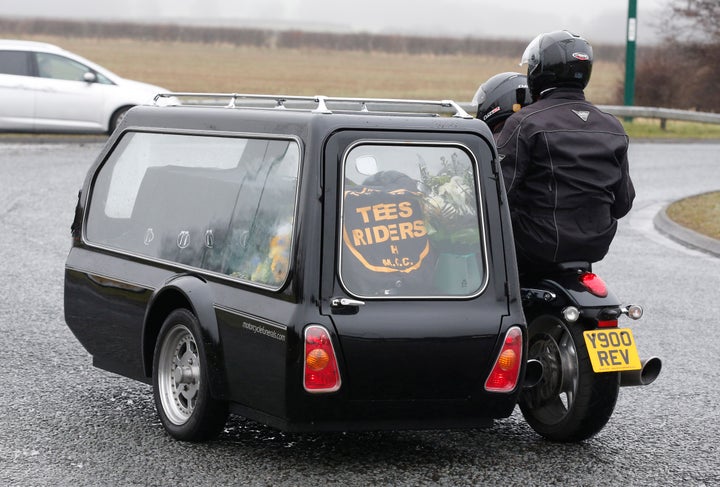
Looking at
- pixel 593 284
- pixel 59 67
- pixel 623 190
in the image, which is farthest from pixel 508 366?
pixel 59 67

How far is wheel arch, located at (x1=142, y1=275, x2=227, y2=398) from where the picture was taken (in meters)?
5.40

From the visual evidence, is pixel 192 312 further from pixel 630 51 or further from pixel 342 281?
pixel 630 51

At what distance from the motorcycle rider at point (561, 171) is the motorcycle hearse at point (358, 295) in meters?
0.17

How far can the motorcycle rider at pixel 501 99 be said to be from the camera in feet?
21.2

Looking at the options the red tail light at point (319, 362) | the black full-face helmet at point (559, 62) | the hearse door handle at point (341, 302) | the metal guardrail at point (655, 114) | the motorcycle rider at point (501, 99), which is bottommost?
the metal guardrail at point (655, 114)

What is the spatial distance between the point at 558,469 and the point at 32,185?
12.4m

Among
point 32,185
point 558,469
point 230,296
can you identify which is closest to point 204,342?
point 230,296

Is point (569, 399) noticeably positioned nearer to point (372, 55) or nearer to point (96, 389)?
point (96, 389)

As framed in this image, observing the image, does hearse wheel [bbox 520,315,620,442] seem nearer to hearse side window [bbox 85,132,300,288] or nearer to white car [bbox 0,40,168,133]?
hearse side window [bbox 85,132,300,288]

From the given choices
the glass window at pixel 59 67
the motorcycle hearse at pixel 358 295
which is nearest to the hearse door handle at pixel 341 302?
the motorcycle hearse at pixel 358 295

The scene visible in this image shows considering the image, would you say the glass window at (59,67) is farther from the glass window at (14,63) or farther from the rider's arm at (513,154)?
the rider's arm at (513,154)

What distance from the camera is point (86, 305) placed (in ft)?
21.3

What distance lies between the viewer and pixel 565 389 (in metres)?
5.76

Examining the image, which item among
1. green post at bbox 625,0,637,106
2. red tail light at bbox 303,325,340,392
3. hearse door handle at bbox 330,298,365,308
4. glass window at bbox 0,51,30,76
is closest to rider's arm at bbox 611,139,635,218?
hearse door handle at bbox 330,298,365,308
